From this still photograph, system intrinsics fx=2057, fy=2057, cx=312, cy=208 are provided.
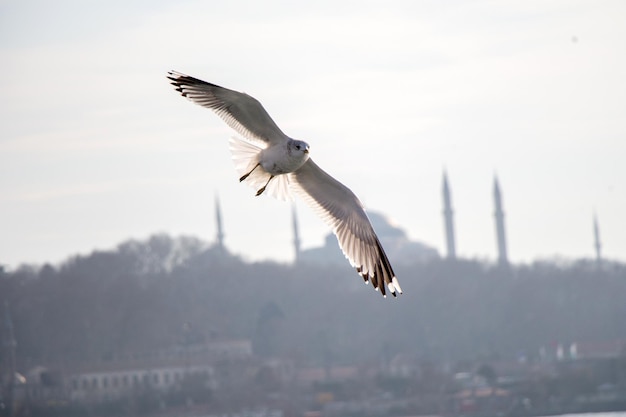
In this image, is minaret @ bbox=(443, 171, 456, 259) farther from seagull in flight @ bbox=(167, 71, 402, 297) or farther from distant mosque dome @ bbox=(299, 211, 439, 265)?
seagull in flight @ bbox=(167, 71, 402, 297)

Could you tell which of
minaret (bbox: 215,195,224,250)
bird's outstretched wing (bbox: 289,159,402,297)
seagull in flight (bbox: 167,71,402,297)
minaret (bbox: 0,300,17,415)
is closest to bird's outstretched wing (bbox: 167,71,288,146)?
seagull in flight (bbox: 167,71,402,297)

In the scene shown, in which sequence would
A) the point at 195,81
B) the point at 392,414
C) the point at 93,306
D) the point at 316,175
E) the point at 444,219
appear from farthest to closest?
1. the point at 444,219
2. the point at 93,306
3. the point at 392,414
4. the point at 316,175
5. the point at 195,81

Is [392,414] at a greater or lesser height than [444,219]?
lesser

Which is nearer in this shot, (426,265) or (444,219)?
(426,265)

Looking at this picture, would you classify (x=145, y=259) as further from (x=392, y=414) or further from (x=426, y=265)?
(x=392, y=414)

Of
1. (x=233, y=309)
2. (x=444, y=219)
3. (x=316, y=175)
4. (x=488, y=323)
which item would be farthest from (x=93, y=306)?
(x=316, y=175)

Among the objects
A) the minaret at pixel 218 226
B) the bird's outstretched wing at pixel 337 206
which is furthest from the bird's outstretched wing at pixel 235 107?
the minaret at pixel 218 226
